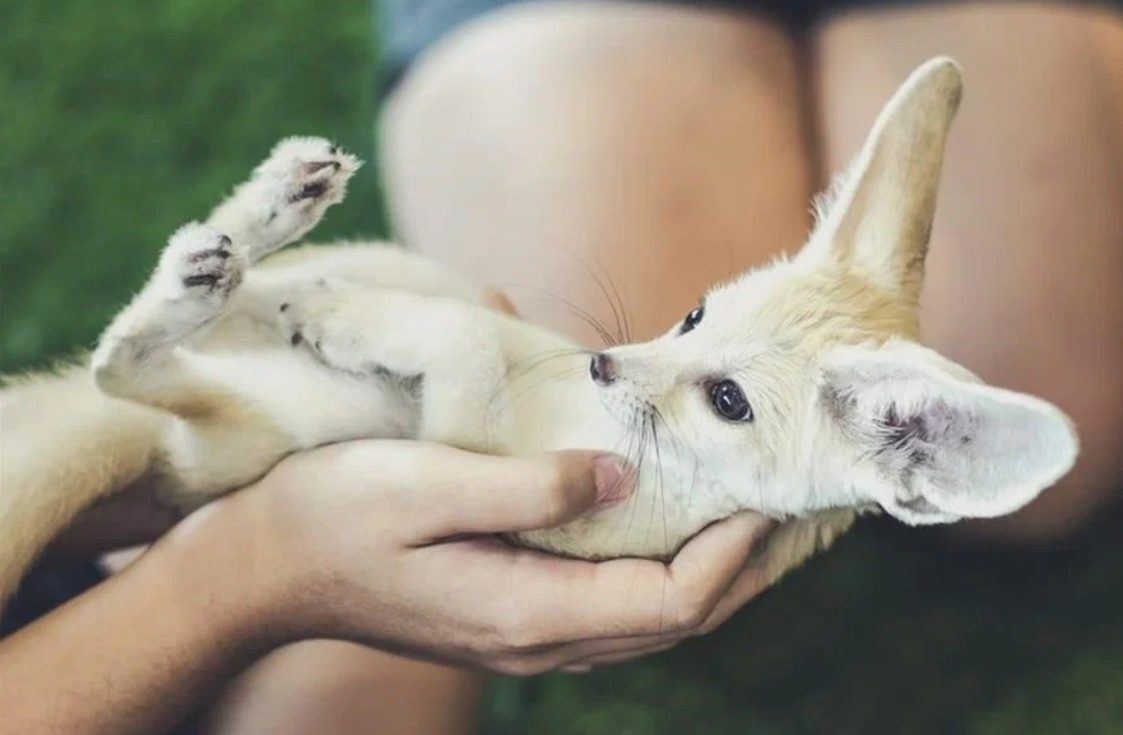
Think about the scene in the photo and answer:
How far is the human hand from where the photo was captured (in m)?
1.21

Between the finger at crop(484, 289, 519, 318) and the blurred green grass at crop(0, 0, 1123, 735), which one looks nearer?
the finger at crop(484, 289, 519, 318)

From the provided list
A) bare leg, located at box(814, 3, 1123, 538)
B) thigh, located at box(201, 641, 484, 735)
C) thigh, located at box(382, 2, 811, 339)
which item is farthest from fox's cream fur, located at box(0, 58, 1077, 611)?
bare leg, located at box(814, 3, 1123, 538)

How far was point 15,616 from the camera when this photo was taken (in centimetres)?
151

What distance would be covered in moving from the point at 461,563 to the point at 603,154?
35.4 inches

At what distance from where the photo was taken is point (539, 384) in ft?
4.62

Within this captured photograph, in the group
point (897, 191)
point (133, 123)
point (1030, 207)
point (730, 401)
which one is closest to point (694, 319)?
point (730, 401)

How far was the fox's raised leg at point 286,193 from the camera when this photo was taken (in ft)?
4.25

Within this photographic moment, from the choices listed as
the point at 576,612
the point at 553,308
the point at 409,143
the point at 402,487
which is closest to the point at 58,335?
the point at 409,143

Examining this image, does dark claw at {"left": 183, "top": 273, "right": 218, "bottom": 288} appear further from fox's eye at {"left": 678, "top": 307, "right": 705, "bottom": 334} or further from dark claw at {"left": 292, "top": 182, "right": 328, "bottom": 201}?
fox's eye at {"left": 678, "top": 307, "right": 705, "bottom": 334}

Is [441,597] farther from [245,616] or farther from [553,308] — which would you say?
[553,308]

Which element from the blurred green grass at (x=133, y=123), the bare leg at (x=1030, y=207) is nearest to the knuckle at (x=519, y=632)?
the bare leg at (x=1030, y=207)

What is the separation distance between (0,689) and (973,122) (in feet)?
Answer: 5.53

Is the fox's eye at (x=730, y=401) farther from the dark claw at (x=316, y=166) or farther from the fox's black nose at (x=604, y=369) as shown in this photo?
the dark claw at (x=316, y=166)

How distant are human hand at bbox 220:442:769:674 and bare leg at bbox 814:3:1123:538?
898 millimetres
